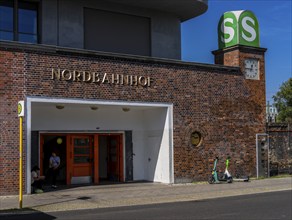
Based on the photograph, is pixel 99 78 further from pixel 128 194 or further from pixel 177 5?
pixel 177 5

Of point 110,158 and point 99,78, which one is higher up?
point 99,78

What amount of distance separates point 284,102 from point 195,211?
139 feet

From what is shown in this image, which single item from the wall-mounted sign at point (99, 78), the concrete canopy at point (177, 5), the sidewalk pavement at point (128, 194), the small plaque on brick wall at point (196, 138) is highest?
the concrete canopy at point (177, 5)

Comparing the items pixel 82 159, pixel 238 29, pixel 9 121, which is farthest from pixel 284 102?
pixel 9 121

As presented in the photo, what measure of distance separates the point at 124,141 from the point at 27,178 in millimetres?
6241

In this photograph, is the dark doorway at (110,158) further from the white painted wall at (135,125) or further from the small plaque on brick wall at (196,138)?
the small plaque on brick wall at (196,138)

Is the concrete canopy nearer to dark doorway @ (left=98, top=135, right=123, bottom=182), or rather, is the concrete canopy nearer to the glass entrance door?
dark doorway @ (left=98, top=135, right=123, bottom=182)

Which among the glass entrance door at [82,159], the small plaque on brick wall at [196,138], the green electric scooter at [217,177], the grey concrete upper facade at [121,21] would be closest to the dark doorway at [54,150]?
the glass entrance door at [82,159]

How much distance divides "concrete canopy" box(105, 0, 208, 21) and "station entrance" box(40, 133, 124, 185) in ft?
24.4

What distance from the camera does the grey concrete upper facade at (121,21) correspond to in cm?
2208

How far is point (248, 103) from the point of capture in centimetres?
2325

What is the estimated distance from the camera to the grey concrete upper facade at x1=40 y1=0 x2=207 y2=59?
22.1 m

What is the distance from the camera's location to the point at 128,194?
16.7m

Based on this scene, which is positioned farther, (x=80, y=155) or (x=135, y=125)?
(x=135, y=125)
